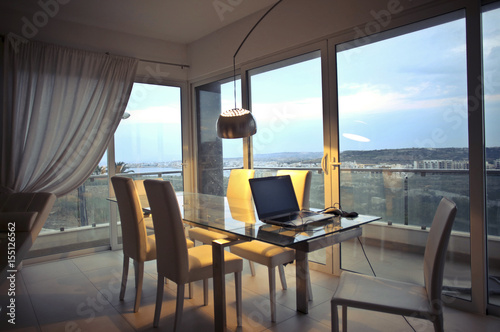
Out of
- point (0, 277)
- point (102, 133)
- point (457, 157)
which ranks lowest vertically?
point (0, 277)

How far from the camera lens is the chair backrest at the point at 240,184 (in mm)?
3406

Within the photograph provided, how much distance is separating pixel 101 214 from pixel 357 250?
3177mm

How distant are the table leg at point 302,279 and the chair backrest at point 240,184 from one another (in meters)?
1.10

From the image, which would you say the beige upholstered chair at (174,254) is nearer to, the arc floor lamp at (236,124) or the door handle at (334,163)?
the arc floor lamp at (236,124)

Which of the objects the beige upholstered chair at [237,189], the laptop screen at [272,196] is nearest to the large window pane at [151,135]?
the beige upholstered chair at [237,189]

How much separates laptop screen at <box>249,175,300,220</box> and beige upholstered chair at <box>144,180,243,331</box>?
42 centimetres

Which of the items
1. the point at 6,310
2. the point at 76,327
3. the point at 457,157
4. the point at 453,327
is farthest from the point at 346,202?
the point at 6,310

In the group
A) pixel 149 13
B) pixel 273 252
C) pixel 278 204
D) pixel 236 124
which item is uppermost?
pixel 149 13

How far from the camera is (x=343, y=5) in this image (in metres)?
3.01

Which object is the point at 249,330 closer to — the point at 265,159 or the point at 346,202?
the point at 346,202

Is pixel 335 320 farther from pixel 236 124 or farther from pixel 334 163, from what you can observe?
pixel 334 163

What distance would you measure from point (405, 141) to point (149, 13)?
122 inches

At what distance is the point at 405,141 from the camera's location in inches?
107

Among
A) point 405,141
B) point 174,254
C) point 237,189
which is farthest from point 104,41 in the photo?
point 405,141
